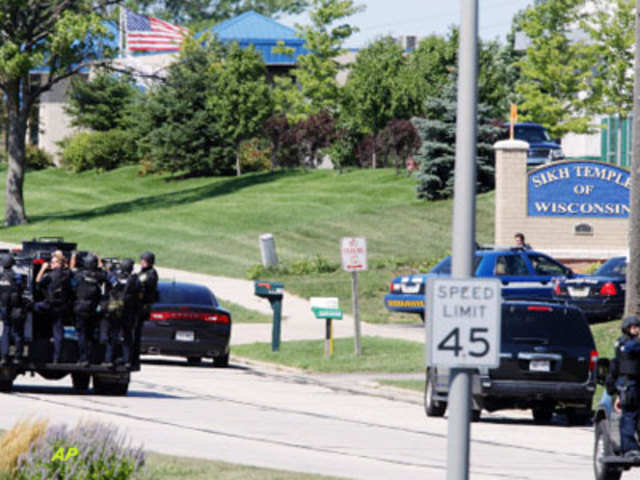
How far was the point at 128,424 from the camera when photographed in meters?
16.3

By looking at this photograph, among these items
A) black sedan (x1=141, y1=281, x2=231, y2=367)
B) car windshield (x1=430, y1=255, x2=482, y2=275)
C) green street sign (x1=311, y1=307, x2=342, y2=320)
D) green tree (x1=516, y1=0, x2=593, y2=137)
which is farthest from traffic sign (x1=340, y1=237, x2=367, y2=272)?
green tree (x1=516, y1=0, x2=593, y2=137)

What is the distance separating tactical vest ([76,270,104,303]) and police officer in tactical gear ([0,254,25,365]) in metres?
0.78

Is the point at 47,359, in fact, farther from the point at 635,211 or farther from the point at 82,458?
the point at 82,458

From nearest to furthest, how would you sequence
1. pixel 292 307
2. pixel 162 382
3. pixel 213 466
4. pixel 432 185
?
pixel 213 466, pixel 162 382, pixel 292 307, pixel 432 185

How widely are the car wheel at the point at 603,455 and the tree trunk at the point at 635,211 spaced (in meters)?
10.3

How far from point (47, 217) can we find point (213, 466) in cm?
4814

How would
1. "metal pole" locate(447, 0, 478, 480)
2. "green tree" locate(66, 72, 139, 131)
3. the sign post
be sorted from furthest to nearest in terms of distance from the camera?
"green tree" locate(66, 72, 139, 131) < the sign post < "metal pole" locate(447, 0, 478, 480)

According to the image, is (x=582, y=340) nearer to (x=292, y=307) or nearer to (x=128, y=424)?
(x=128, y=424)

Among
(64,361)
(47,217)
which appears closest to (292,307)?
(64,361)

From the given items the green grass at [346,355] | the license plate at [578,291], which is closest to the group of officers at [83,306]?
the green grass at [346,355]

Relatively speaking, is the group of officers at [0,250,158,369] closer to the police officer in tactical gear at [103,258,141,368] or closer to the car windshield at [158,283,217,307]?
the police officer in tactical gear at [103,258,141,368]

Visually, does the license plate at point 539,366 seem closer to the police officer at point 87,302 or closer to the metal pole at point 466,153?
the police officer at point 87,302

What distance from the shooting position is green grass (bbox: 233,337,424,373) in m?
26.0

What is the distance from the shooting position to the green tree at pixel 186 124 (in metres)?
68.1
